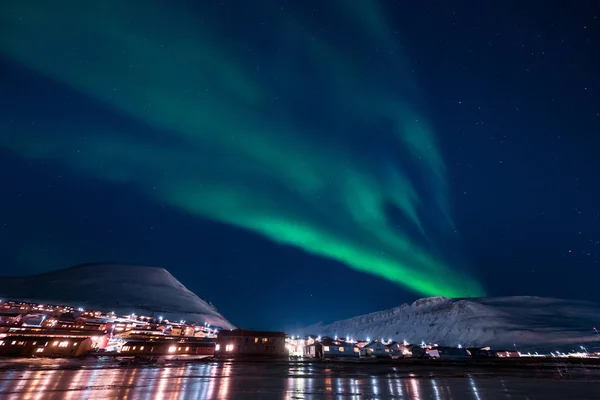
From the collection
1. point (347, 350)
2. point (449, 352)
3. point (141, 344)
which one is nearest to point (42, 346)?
point (141, 344)

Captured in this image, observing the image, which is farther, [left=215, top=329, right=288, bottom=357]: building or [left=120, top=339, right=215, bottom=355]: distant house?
[left=215, top=329, right=288, bottom=357]: building

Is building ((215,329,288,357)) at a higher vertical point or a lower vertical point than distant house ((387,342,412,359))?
lower

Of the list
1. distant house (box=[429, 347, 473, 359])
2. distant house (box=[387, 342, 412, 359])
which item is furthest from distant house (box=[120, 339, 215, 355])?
distant house (box=[429, 347, 473, 359])

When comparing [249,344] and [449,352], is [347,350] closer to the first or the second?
[449,352]

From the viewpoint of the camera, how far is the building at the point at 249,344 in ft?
276

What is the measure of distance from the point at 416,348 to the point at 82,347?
128 m

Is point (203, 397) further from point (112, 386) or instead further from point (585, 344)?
point (585, 344)

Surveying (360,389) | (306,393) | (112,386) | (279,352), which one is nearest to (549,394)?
(360,389)

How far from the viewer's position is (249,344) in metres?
85.5

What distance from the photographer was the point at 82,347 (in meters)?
65.6

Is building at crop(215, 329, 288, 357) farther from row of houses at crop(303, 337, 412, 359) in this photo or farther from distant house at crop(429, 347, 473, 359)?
distant house at crop(429, 347, 473, 359)

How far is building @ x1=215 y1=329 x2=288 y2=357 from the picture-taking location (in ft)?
276

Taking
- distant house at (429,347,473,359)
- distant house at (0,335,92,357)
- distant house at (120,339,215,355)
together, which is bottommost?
distant house at (0,335,92,357)

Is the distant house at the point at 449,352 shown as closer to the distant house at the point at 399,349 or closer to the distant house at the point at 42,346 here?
the distant house at the point at 399,349
